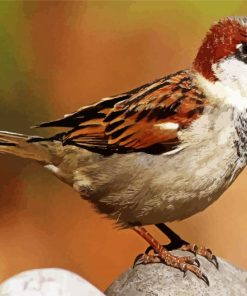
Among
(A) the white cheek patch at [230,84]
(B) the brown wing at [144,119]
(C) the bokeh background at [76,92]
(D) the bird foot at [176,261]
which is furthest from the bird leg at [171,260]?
(C) the bokeh background at [76,92]

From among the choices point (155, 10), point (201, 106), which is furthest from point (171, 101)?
point (155, 10)

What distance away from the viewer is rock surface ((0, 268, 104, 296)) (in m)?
Result: 1.57

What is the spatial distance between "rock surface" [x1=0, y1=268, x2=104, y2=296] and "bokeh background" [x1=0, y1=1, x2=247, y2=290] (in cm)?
85

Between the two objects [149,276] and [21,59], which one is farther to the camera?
[21,59]

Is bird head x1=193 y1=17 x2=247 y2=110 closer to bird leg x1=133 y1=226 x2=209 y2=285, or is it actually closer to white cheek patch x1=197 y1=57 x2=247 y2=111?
white cheek patch x1=197 y1=57 x2=247 y2=111

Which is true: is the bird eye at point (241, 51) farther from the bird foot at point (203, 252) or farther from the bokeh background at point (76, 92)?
the bokeh background at point (76, 92)

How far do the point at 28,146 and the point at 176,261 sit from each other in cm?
39

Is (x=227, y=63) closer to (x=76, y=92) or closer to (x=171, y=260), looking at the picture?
(x=171, y=260)

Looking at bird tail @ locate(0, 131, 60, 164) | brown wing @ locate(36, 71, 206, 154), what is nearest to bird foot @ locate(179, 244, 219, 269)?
brown wing @ locate(36, 71, 206, 154)

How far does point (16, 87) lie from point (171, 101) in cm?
84

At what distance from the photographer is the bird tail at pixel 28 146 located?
1878 mm

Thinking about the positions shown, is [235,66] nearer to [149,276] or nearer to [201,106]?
[201,106]

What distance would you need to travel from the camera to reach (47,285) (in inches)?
62.3

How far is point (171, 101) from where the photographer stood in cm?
177
